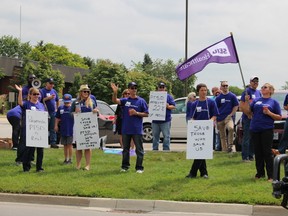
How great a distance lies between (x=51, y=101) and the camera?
14406 millimetres

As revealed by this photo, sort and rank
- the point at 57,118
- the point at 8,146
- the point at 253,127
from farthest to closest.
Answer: the point at 8,146 < the point at 57,118 < the point at 253,127

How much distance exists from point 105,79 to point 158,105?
39.6 metres

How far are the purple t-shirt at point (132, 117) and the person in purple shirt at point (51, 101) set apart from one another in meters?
3.61

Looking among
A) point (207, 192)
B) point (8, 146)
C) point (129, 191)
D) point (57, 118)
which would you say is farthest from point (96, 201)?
point (8, 146)

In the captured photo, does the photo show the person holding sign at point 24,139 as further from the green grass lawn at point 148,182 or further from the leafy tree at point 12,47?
the leafy tree at point 12,47

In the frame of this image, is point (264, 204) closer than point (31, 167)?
Yes

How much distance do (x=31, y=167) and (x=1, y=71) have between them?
51.1m

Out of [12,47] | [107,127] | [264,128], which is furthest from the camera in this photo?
[12,47]

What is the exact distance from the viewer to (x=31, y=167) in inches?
460

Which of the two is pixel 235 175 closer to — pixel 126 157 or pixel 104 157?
pixel 126 157

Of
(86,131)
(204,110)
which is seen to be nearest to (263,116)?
(204,110)

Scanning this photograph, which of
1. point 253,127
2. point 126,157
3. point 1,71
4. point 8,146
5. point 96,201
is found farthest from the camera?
point 1,71

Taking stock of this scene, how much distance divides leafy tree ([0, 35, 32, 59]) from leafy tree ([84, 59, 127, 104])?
2941 inches

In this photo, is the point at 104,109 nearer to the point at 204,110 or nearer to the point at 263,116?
the point at 204,110
